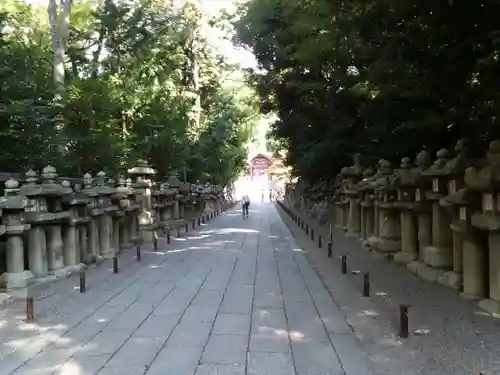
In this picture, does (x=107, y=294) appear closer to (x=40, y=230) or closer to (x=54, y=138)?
(x=40, y=230)

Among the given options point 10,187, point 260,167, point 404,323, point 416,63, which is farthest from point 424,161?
point 260,167

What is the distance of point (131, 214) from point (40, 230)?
830 centimetres

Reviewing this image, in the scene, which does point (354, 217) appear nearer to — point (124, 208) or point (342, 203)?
point (342, 203)

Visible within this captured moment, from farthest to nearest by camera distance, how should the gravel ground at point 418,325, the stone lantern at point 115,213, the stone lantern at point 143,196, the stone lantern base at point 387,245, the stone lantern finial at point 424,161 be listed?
the stone lantern at point 143,196 → the stone lantern at point 115,213 → the stone lantern base at point 387,245 → the stone lantern finial at point 424,161 → the gravel ground at point 418,325

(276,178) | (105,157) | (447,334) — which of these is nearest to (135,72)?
(105,157)

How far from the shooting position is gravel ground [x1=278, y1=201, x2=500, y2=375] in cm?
620

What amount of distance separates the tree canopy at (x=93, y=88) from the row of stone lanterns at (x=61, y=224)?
4.57 ft

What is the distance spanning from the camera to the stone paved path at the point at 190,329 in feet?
20.4

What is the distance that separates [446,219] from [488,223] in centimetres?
287

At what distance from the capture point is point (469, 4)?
8.18 meters

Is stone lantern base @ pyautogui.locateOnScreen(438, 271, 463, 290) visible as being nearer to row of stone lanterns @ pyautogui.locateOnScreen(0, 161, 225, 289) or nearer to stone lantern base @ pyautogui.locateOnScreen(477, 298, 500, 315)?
stone lantern base @ pyautogui.locateOnScreen(477, 298, 500, 315)

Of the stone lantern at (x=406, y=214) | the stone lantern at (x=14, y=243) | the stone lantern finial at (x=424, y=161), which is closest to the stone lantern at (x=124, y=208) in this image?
the stone lantern at (x=14, y=243)

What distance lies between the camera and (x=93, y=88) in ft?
63.6

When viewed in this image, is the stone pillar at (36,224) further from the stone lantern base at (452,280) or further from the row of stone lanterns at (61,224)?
the stone lantern base at (452,280)
